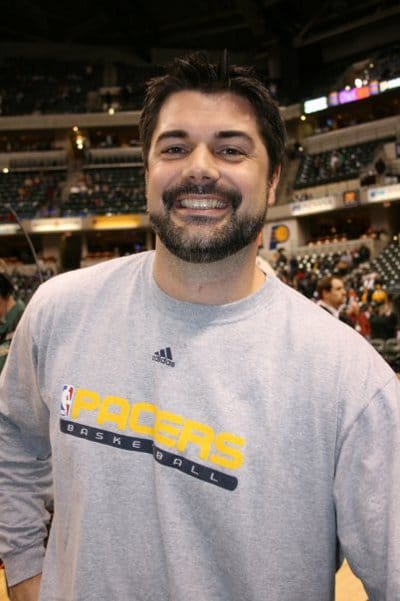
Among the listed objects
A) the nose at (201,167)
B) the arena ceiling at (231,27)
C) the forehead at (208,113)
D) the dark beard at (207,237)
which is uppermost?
the arena ceiling at (231,27)

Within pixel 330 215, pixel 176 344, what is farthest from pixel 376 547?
pixel 330 215

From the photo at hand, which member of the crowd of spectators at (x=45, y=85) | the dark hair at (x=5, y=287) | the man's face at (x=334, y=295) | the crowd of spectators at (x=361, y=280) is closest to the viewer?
the dark hair at (x=5, y=287)

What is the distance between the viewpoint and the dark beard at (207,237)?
4.21 feet

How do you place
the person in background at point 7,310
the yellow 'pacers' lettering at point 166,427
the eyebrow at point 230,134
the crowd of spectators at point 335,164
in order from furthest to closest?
the crowd of spectators at point 335,164 < the person in background at point 7,310 < the eyebrow at point 230,134 < the yellow 'pacers' lettering at point 166,427

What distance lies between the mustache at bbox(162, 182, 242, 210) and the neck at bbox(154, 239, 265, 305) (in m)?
0.10

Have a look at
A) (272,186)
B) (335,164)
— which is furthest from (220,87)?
(335,164)

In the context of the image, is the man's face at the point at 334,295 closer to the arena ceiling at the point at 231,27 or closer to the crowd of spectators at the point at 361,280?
the crowd of spectators at the point at 361,280

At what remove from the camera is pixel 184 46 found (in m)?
33.4

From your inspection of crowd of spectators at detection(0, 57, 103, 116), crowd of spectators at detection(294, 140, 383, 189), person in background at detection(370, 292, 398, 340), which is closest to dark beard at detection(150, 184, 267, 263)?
person in background at detection(370, 292, 398, 340)

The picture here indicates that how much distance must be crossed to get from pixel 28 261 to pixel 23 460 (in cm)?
2702

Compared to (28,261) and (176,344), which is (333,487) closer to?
(176,344)

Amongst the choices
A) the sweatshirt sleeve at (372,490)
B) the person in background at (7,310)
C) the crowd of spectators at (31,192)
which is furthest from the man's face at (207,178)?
the crowd of spectators at (31,192)

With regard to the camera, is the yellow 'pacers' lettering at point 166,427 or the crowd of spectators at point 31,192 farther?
the crowd of spectators at point 31,192

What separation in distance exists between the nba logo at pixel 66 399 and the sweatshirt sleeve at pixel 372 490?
1.93 ft
